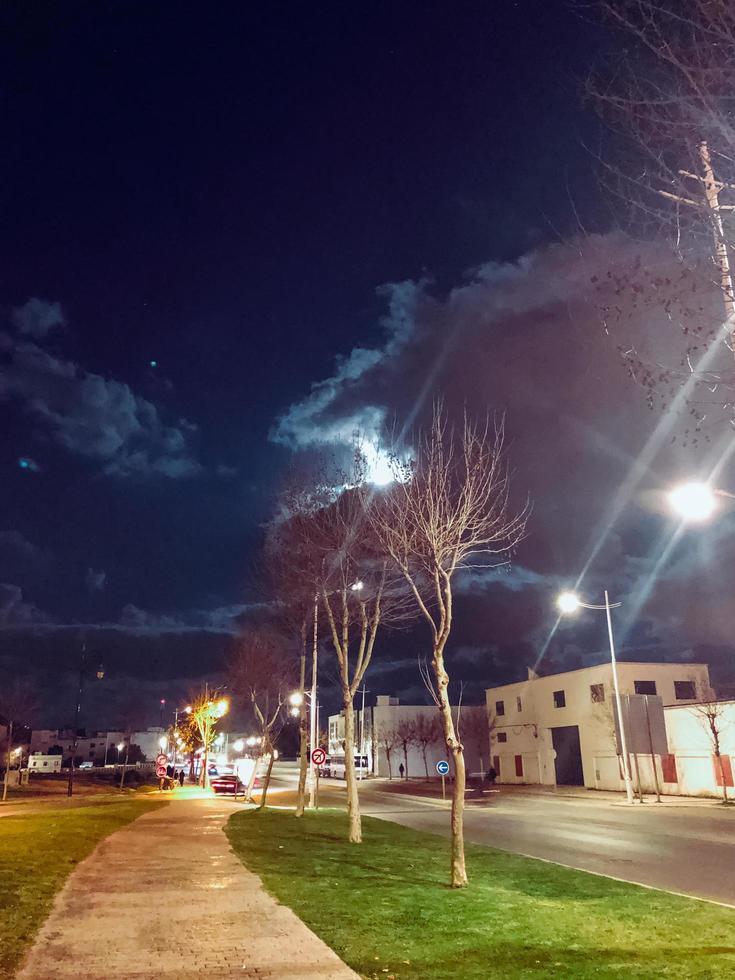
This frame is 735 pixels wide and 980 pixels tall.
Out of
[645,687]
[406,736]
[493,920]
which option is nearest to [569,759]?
[645,687]

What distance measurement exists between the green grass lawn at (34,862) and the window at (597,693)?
3764 cm

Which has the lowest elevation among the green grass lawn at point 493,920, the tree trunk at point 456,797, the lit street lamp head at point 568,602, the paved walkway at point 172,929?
the green grass lawn at point 493,920

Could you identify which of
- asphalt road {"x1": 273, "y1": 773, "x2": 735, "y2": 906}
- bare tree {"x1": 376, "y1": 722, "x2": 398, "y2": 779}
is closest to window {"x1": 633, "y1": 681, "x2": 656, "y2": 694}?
asphalt road {"x1": 273, "y1": 773, "x2": 735, "y2": 906}

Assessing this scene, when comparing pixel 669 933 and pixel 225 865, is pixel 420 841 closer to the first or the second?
pixel 225 865

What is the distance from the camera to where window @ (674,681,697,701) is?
182ft

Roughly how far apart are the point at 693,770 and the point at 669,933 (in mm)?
39458

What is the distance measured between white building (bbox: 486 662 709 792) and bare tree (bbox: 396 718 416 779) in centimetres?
1594

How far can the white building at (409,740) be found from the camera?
85.1 metres

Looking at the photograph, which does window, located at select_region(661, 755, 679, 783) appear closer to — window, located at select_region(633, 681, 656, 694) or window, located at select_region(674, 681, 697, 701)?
window, located at select_region(633, 681, 656, 694)

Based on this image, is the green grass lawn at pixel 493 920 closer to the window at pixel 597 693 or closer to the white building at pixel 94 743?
the window at pixel 597 693

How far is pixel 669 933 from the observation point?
A: 27.6 feet

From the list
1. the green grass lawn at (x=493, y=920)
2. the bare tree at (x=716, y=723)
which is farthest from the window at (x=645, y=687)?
the green grass lawn at (x=493, y=920)

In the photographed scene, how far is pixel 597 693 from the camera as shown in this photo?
55.2 m

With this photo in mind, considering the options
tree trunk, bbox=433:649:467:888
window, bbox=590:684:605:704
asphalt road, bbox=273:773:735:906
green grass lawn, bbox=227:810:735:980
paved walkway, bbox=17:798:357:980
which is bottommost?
asphalt road, bbox=273:773:735:906
